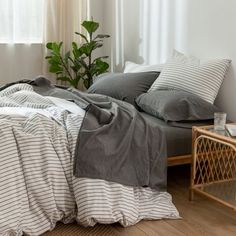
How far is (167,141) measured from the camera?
291 cm

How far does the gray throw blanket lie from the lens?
8.23 feet

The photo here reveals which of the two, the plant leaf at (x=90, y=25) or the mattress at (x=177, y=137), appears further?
the plant leaf at (x=90, y=25)

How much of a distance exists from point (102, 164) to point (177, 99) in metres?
0.86

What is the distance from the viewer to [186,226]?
2.56m

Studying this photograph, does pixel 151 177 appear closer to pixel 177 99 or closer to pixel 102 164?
pixel 102 164

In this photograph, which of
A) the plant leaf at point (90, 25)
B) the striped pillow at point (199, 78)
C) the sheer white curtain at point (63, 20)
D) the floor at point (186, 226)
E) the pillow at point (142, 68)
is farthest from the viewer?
the sheer white curtain at point (63, 20)

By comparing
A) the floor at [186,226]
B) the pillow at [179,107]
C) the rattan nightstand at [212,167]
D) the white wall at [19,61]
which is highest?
the white wall at [19,61]

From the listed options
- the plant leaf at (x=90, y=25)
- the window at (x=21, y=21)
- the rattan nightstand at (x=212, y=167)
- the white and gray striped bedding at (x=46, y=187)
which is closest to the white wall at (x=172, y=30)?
the plant leaf at (x=90, y=25)

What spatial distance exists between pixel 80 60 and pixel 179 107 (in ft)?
6.68

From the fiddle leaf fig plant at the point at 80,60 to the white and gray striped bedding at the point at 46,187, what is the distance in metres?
2.27

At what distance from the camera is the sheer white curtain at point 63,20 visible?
16.5 ft

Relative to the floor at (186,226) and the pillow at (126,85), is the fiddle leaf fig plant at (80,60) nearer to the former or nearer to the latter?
the pillow at (126,85)

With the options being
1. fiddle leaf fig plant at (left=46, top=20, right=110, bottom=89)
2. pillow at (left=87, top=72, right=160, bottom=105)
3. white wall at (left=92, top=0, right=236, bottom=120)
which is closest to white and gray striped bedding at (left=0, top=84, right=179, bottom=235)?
pillow at (left=87, top=72, right=160, bottom=105)

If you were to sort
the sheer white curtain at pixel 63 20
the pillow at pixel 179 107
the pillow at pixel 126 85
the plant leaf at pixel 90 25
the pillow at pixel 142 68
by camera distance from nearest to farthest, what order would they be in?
1. the pillow at pixel 179 107
2. the pillow at pixel 126 85
3. the pillow at pixel 142 68
4. the plant leaf at pixel 90 25
5. the sheer white curtain at pixel 63 20
